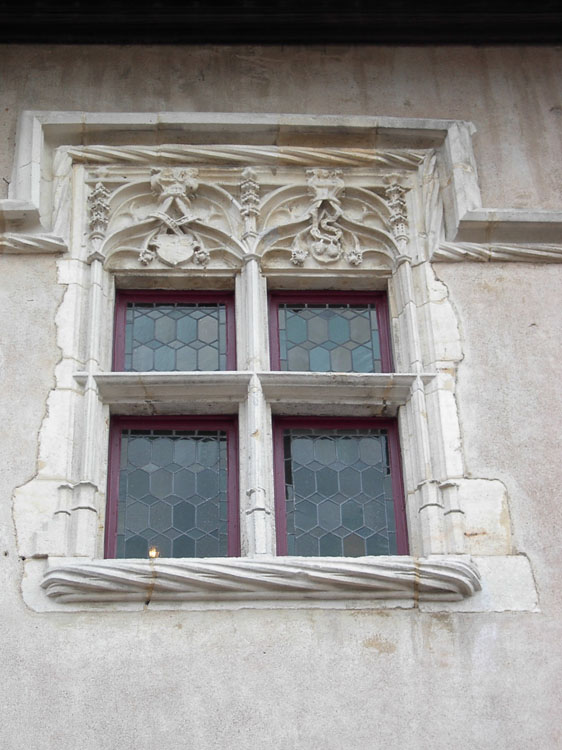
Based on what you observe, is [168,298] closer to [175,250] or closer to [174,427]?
[175,250]

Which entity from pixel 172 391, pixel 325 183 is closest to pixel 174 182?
pixel 325 183

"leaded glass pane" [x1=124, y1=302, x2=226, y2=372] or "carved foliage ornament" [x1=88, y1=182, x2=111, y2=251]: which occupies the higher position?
"carved foliage ornament" [x1=88, y1=182, x2=111, y2=251]

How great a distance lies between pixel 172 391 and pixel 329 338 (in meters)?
0.82

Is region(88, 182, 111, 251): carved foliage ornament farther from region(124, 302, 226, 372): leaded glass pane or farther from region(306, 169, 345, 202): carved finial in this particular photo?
region(306, 169, 345, 202): carved finial

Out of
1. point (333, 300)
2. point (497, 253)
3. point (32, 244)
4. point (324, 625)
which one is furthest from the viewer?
point (333, 300)

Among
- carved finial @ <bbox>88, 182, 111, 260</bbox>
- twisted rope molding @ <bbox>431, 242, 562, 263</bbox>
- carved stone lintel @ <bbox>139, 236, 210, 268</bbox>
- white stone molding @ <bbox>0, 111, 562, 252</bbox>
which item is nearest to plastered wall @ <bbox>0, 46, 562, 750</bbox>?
twisted rope molding @ <bbox>431, 242, 562, 263</bbox>

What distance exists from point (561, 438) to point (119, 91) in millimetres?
2757

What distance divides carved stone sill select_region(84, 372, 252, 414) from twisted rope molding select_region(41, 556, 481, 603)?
2.84 ft

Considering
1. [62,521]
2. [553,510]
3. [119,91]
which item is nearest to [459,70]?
[119,91]

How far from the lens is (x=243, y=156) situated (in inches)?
244

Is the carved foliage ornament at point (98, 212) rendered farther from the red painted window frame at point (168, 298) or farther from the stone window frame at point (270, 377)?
the red painted window frame at point (168, 298)

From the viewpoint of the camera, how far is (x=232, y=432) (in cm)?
559

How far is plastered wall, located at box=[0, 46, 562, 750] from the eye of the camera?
4598mm

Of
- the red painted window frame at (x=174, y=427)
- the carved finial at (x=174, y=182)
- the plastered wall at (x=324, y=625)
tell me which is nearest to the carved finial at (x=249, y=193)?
the carved finial at (x=174, y=182)
